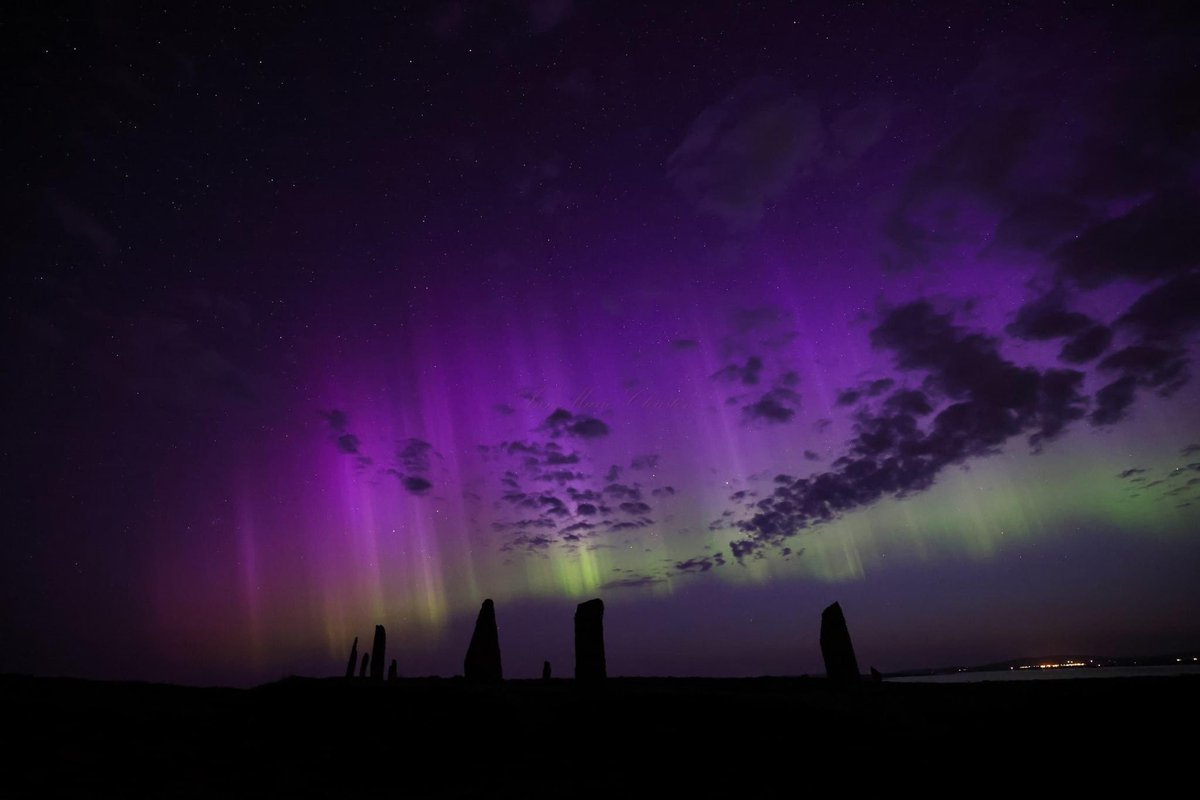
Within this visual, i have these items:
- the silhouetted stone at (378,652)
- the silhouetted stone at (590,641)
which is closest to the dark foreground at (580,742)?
the silhouetted stone at (590,641)

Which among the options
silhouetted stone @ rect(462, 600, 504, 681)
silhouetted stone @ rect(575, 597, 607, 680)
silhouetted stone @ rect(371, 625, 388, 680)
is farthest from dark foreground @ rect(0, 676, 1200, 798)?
silhouetted stone @ rect(371, 625, 388, 680)

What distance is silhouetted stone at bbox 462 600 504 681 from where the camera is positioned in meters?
23.9

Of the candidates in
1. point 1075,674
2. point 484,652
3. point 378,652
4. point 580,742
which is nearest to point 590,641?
point 484,652

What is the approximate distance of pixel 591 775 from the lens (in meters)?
11.3

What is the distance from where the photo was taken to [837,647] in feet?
81.5

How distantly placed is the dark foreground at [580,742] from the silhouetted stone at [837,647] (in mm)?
7755

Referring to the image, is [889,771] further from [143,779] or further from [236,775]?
[143,779]

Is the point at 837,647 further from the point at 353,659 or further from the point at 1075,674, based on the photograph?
the point at 1075,674

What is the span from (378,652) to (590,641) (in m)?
23.8

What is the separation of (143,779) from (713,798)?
10.9 meters

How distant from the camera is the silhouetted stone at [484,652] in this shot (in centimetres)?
2390

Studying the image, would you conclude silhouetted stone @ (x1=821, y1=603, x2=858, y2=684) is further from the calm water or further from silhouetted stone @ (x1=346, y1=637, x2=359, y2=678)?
silhouetted stone @ (x1=346, y1=637, x2=359, y2=678)

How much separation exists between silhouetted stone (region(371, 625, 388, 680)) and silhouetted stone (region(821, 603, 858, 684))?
2866 cm

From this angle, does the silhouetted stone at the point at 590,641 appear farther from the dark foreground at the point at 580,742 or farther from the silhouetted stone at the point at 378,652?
the silhouetted stone at the point at 378,652
